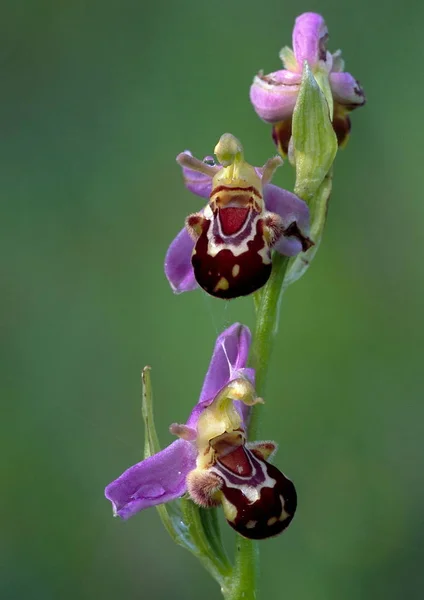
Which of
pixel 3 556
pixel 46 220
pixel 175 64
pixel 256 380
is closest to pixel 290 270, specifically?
pixel 256 380

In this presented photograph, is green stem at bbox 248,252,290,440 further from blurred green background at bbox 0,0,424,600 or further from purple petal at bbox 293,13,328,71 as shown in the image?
blurred green background at bbox 0,0,424,600

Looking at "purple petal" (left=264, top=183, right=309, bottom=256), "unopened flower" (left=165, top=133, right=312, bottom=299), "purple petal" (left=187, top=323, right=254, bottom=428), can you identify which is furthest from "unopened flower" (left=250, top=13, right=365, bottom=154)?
"purple petal" (left=187, top=323, right=254, bottom=428)

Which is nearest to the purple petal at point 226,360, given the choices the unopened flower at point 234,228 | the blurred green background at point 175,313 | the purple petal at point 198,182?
the unopened flower at point 234,228

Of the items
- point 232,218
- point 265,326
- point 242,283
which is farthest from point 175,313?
point 242,283

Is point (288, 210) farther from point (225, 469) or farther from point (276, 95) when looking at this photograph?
point (225, 469)

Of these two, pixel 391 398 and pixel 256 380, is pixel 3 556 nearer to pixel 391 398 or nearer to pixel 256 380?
pixel 391 398

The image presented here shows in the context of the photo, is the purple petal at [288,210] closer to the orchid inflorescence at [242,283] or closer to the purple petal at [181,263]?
the orchid inflorescence at [242,283]
